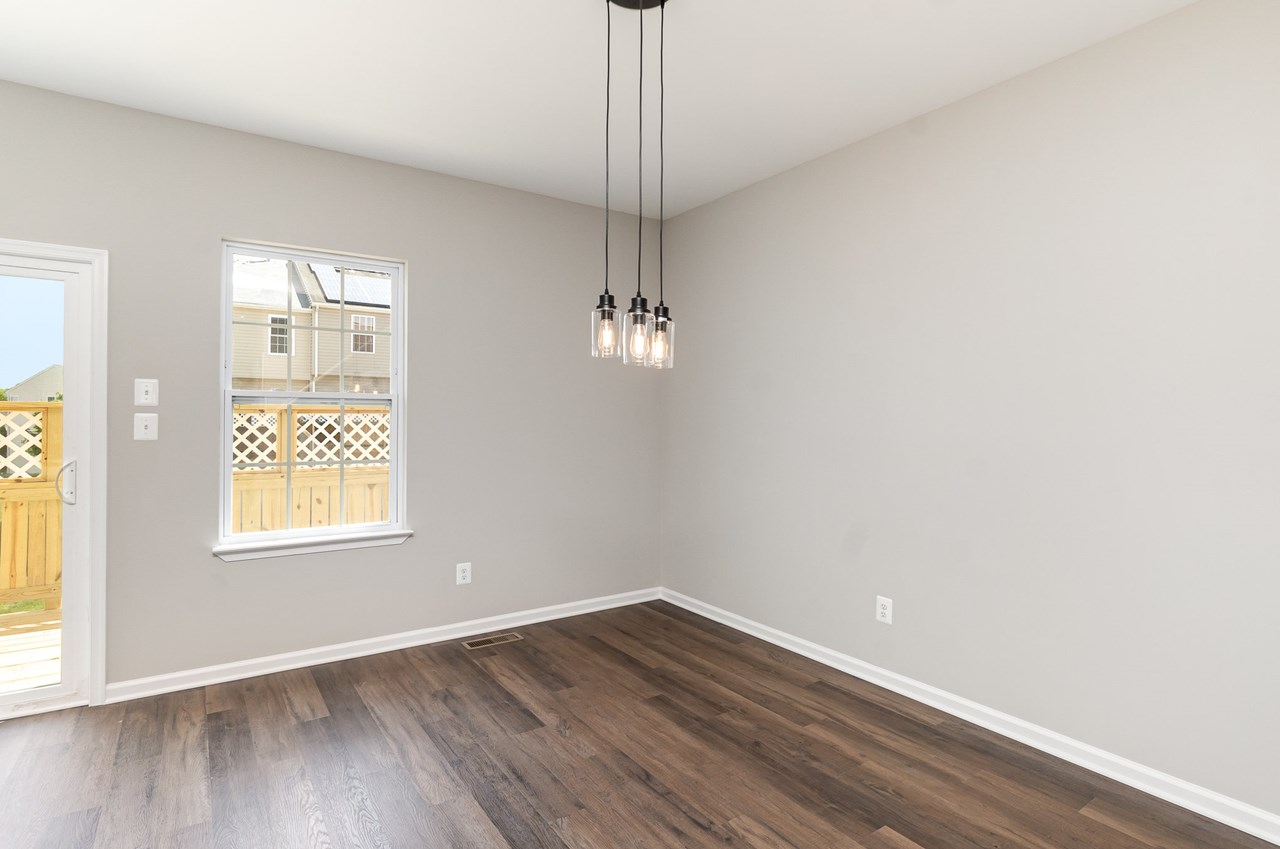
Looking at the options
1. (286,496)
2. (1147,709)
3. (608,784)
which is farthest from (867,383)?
(286,496)

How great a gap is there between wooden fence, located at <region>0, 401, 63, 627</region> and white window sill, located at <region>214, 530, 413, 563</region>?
0.63 metres

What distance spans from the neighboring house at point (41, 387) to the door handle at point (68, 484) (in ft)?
1.00

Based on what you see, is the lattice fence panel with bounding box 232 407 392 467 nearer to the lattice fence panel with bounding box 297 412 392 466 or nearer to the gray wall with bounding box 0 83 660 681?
the lattice fence panel with bounding box 297 412 392 466

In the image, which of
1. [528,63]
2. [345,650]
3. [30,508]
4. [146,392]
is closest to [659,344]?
[528,63]

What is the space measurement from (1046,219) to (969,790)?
217cm

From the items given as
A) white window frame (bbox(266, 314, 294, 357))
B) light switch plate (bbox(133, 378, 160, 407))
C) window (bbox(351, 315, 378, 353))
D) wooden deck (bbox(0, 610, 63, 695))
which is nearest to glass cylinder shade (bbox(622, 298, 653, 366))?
window (bbox(351, 315, 378, 353))

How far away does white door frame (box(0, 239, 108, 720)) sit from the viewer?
296 centimetres

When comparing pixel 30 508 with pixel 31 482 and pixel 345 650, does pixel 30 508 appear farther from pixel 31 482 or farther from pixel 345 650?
pixel 345 650

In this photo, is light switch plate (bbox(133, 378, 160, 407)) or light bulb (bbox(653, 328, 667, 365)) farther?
light switch plate (bbox(133, 378, 160, 407))

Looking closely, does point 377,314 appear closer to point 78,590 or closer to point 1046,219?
point 78,590

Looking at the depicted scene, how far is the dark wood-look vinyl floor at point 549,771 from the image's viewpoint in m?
2.10

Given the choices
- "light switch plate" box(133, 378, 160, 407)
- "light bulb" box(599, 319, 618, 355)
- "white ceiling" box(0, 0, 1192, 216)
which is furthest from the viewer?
"light switch plate" box(133, 378, 160, 407)

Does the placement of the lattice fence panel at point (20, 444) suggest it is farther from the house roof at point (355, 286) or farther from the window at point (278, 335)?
the house roof at point (355, 286)

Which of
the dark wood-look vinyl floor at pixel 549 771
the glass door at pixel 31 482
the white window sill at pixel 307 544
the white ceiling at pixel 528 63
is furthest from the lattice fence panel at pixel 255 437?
the white ceiling at pixel 528 63
